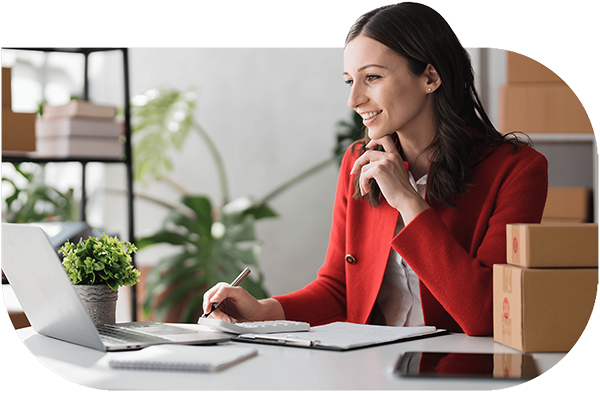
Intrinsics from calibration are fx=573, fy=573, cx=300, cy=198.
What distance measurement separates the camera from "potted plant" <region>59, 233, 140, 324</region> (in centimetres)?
106

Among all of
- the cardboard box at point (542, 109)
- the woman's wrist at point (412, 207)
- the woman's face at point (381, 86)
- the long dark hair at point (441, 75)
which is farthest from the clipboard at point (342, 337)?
the cardboard box at point (542, 109)

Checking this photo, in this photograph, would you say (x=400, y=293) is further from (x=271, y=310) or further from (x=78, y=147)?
(x=78, y=147)

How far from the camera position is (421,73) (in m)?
1.27

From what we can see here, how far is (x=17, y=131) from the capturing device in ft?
6.89

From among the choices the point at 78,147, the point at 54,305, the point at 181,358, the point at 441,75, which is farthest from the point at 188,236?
the point at 181,358

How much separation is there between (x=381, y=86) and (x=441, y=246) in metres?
0.40

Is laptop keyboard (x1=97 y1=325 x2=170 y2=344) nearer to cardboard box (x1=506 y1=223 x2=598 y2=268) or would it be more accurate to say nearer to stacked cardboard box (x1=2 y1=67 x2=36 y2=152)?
cardboard box (x1=506 y1=223 x2=598 y2=268)

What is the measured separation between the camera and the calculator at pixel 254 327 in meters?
0.99

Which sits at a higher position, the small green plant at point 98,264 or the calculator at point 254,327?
the small green plant at point 98,264

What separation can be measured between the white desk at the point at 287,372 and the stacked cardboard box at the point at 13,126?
1.40 meters

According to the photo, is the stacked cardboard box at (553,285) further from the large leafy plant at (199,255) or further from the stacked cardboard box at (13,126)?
the large leafy plant at (199,255)

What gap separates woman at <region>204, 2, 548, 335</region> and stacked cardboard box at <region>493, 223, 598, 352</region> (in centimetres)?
19

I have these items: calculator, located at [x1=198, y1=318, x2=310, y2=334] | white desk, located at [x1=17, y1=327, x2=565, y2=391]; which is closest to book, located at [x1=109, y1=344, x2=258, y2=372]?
white desk, located at [x1=17, y1=327, x2=565, y2=391]

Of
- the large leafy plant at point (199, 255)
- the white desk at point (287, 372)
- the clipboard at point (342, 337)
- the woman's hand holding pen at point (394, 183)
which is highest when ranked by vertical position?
the woman's hand holding pen at point (394, 183)
